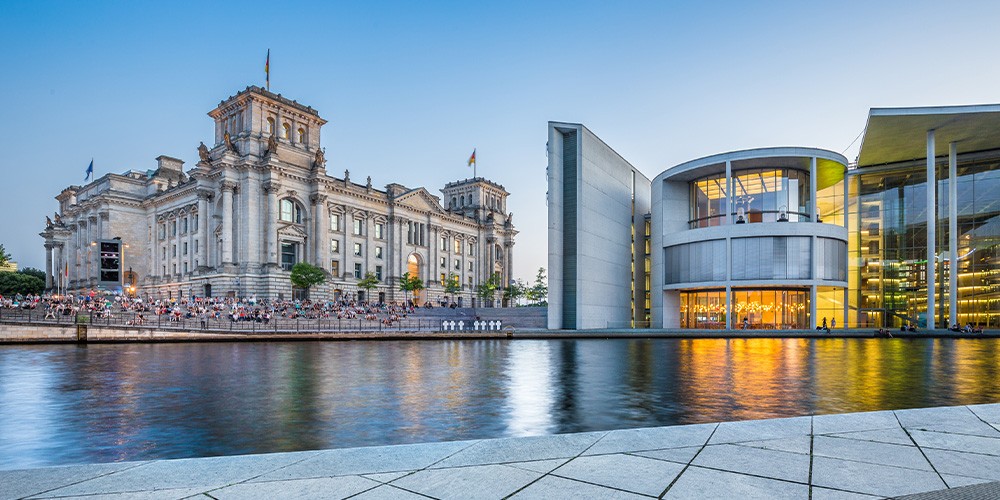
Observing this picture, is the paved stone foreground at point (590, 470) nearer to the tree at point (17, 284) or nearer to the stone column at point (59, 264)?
the stone column at point (59, 264)

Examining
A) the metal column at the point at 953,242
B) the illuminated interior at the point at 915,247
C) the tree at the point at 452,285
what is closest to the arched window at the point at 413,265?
the tree at the point at 452,285

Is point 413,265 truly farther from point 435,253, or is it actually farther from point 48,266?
point 48,266

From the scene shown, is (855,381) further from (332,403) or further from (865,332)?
(865,332)

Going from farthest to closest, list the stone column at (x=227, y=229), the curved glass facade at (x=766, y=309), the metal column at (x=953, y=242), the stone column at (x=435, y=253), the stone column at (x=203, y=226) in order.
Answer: the stone column at (x=435, y=253), the stone column at (x=203, y=226), the stone column at (x=227, y=229), the curved glass facade at (x=766, y=309), the metal column at (x=953, y=242)

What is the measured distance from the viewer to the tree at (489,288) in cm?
11588

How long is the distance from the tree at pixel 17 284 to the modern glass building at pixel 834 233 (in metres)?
124

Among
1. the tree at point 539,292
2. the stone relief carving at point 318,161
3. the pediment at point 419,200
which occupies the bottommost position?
the tree at point 539,292

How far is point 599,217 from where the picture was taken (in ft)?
187

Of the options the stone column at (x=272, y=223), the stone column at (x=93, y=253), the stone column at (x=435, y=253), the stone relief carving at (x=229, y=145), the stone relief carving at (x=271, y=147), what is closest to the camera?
the stone column at (x=272, y=223)

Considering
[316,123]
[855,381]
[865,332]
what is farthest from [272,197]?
[855,381]

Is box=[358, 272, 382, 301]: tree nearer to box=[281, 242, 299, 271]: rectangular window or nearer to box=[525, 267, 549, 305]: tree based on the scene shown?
box=[281, 242, 299, 271]: rectangular window

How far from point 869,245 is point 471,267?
254 ft

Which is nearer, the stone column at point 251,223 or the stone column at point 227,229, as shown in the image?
the stone column at point 251,223

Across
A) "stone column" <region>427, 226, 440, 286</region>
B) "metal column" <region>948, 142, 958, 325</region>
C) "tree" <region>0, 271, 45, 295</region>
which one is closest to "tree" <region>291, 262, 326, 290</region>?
"stone column" <region>427, 226, 440, 286</region>
